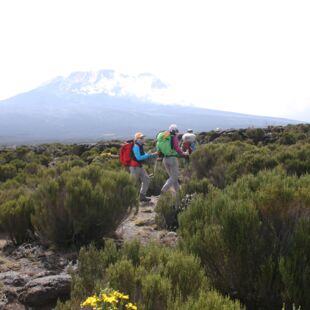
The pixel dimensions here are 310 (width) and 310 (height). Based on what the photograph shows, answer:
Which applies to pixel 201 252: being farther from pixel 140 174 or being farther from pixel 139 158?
pixel 140 174

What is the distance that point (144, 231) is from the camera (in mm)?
7000

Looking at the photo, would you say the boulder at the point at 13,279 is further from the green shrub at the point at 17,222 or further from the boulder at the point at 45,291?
the green shrub at the point at 17,222

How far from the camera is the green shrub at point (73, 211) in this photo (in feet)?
19.3

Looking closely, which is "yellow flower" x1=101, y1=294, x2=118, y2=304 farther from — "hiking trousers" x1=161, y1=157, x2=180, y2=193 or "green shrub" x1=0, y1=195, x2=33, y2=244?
"hiking trousers" x1=161, y1=157, x2=180, y2=193

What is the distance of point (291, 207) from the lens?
374 centimetres

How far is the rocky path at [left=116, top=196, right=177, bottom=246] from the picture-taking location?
6239mm

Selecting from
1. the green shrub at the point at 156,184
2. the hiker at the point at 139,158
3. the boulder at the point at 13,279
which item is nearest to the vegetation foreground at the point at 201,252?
the boulder at the point at 13,279

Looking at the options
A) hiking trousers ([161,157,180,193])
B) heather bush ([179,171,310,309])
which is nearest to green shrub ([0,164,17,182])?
hiking trousers ([161,157,180,193])

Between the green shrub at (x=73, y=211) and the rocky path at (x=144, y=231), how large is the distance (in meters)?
0.48

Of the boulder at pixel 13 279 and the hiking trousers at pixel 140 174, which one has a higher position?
the hiking trousers at pixel 140 174

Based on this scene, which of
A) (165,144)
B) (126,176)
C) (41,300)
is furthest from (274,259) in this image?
(165,144)

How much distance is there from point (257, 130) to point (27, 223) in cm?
2244

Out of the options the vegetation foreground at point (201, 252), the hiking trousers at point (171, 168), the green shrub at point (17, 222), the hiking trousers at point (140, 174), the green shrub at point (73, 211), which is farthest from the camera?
the hiking trousers at point (140, 174)

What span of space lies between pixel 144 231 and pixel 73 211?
158 cm
